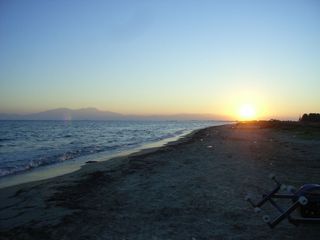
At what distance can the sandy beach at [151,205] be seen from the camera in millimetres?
7227

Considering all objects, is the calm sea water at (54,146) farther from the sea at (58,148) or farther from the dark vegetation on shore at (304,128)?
the dark vegetation on shore at (304,128)

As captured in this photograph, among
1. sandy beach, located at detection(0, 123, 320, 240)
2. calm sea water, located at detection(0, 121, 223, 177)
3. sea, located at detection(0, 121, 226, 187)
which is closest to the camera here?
sandy beach, located at detection(0, 123, 320, 240)

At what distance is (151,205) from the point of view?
30.5 ft

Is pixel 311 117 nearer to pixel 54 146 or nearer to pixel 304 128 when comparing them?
pixel 304 128

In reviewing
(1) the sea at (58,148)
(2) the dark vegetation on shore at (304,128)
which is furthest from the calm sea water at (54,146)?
(2) the dark vegetation on shore at (304,128)

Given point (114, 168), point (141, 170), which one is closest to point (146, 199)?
point (141, 170)

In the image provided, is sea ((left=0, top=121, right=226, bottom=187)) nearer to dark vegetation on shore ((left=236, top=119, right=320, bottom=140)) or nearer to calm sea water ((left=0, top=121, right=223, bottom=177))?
calm sea water ((left=0, top=121, right=223, bottom=177))

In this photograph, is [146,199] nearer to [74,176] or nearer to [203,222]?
[203,222]

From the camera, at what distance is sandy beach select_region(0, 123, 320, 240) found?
23.7 feet

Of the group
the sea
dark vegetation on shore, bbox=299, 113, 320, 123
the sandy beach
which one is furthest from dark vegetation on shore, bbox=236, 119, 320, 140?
the sandy beach

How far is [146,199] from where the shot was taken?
998 centimetres

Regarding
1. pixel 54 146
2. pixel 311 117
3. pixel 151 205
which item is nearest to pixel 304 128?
pixel 311 117

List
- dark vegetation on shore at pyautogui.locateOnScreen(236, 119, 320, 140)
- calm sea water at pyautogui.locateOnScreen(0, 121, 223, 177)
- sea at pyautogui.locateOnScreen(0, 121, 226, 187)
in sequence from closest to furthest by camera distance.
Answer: sea at pyautogui.locateOnScreen(0, 121, 226, 187) < calm sea water at pyautogui.locateOnScreen(0, 121, 223, 177) < dark vegetation on shore at pyautogui.locateOnScreen(236, 119, 320, 140)

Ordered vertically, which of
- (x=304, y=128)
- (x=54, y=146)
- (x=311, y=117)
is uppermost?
(x=311, y=117)
